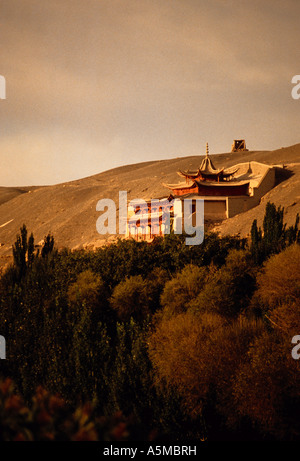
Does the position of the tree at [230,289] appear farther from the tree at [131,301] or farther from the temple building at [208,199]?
the temple building at [208,199]

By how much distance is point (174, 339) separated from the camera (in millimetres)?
15312

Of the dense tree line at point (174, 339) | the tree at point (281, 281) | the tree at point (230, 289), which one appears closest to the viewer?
the dense tree line at point (174, 339)

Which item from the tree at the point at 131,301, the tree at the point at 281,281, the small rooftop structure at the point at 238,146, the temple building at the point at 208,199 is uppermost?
the small rooftop structure at the point at 238,146

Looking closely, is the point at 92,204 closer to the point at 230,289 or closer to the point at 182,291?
the point at 182,291

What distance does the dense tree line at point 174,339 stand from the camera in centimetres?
1315

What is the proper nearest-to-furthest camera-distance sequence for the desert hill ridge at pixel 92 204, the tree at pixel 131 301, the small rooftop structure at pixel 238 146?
the tree at pixel 131 301, the desert hill ridge at pixel 92 204, the small rooftop structure at pixel 238 146

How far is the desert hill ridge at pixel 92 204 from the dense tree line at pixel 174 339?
1621 centimetres

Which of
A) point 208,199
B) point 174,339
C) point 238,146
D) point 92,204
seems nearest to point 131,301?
point 174,339

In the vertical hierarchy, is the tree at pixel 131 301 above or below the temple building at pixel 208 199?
below

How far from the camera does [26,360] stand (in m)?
16.7

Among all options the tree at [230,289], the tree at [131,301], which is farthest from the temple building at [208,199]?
the tree at [131,301]

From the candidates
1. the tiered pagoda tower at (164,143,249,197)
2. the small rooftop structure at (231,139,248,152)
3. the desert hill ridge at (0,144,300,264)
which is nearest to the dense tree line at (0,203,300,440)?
the desert hill ridge at (0,144,300,264)
